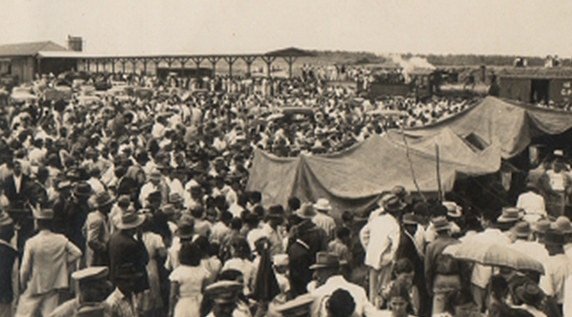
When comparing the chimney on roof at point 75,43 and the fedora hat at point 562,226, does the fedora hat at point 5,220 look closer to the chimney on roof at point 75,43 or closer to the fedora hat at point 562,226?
the fedora hat at point 562,226

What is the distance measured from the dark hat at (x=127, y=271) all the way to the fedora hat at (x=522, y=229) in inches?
158

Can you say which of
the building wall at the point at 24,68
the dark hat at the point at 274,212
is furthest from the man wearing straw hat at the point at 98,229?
the building wall at the point at 24,68

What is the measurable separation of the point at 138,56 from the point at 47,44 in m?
8.03

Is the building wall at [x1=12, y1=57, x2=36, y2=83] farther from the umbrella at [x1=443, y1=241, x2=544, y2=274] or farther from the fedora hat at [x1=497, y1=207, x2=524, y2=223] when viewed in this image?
the umbrella at [x1=443, y1=241, x2=544, y2=274]

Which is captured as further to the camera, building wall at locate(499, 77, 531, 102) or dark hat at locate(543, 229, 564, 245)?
building wall at locate(499, 77, 531, 102)

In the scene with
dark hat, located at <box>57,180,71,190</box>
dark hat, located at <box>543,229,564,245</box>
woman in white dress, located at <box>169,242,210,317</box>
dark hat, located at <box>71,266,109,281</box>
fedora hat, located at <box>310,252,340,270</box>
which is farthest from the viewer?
dark hat, located at <box>57,180,71,190</box>

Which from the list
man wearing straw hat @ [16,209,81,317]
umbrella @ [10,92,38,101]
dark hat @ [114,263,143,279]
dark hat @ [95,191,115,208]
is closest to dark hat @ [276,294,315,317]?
dark hat @ [114,263,143,279]

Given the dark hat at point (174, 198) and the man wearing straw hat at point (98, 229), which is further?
the dark hat at point (174, 198)

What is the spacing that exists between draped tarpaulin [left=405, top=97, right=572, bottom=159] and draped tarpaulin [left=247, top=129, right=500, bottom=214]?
6.87 ft

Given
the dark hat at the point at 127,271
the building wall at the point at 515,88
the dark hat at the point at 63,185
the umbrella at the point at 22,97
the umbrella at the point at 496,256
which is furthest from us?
the building wall at the point at 515,88

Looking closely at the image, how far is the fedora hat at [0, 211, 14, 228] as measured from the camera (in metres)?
7.77

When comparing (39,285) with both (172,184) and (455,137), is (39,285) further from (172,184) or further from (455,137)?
(455,137)

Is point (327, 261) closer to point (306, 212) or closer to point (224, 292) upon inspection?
point (224, 292)

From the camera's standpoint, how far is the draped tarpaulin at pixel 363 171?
35.7 feet
